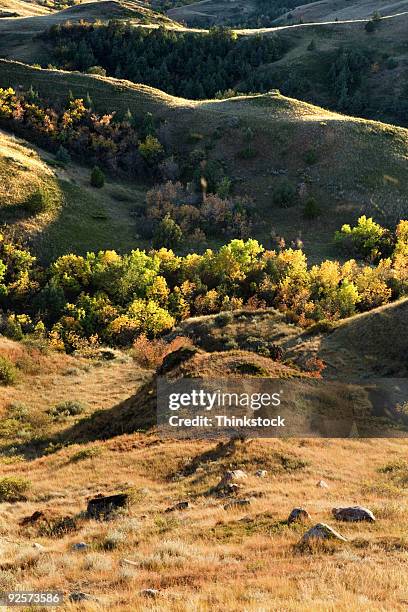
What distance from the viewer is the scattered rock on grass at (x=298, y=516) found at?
46.5 feet

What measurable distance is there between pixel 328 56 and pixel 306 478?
12771 cm

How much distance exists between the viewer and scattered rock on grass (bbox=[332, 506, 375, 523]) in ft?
47.0

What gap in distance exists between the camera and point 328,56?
122625 millimetres

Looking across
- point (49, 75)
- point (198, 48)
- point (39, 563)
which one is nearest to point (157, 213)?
point (49, 75)

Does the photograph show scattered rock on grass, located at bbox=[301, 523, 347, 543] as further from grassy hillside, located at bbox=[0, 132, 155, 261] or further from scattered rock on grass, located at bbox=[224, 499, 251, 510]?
grassy hillside, located at bbox=[0, 132, 155, 261]

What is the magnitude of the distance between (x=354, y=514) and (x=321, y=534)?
2.38 meters

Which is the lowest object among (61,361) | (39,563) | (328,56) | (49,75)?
(61,361)

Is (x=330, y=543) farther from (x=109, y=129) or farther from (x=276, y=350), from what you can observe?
(x=109, y=129)

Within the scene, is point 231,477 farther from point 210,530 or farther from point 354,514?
point 354,514

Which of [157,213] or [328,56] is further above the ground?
[328,56]

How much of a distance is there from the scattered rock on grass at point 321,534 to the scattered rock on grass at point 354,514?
68.5 inches

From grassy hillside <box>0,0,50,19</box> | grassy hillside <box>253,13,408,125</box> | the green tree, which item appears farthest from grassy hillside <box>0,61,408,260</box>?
grassy hillside <box>0,0,50,19</box>

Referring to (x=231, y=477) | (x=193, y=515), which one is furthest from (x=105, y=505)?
(x=231, y=477)

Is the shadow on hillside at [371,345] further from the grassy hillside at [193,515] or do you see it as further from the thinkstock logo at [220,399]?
the thinkstock logo at [220,399]
